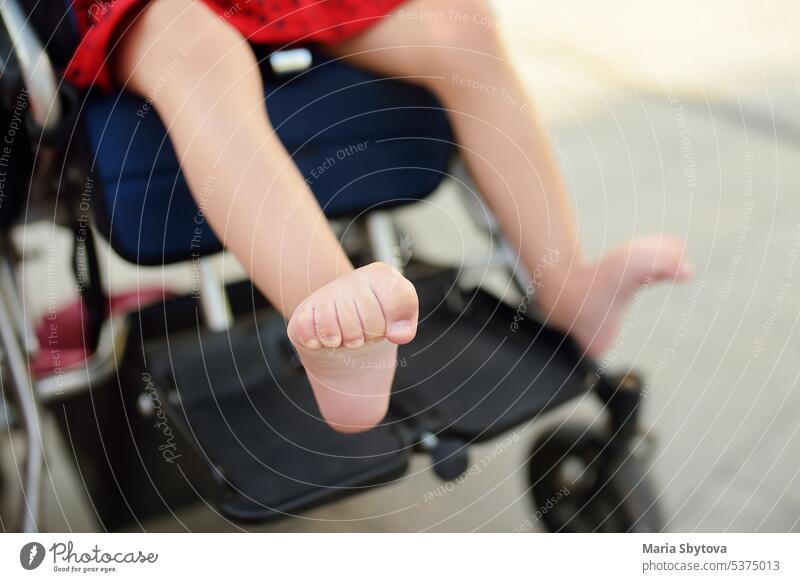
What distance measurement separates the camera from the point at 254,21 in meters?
0.42

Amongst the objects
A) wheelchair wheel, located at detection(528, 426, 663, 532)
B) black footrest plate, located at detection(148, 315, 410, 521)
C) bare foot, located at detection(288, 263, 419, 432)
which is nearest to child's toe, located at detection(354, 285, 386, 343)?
bare foot, located at detection(288, 263, 419, 432)

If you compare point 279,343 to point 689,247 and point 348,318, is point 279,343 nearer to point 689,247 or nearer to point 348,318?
point 348,318

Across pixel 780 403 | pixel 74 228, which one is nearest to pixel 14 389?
pixel 74 228

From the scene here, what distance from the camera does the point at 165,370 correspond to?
0.45 metres

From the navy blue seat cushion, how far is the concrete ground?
0.25 feet

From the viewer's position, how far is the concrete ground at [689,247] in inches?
19.8

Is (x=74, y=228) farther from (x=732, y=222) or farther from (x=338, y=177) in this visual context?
(x=732, y=222)

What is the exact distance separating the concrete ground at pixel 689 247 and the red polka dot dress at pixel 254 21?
9 cm

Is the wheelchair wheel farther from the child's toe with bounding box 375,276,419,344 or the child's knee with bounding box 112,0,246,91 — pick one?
the child's knee with bounding box 112,0,246,91

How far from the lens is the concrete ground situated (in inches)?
19.8

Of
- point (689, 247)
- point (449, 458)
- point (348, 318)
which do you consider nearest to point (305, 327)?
point (348, 318)

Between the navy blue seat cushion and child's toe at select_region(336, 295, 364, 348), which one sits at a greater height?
the navy blue seat cushion

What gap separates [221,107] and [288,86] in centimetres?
7
